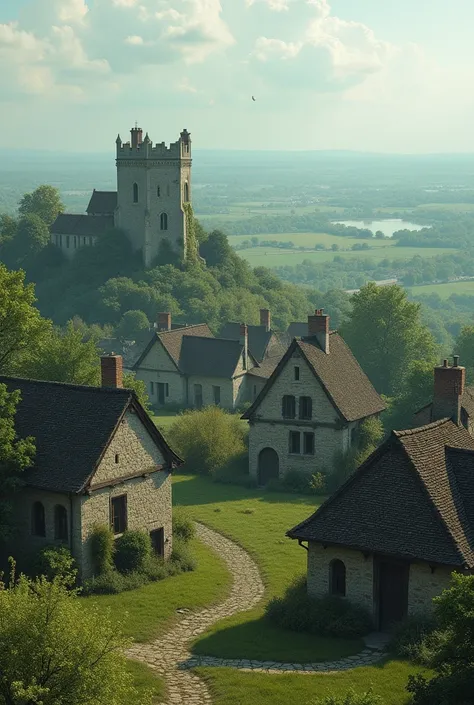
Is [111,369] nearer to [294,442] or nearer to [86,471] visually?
[86,471]

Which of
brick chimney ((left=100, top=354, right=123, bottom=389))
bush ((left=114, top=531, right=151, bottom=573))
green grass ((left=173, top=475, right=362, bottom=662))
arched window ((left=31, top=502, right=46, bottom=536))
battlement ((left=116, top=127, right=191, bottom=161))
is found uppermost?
battlement ((left=116, top=127, right=191, bottom=161))

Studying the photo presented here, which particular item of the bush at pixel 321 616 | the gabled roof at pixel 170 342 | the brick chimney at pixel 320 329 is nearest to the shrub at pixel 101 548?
the bush at pixel 321 616

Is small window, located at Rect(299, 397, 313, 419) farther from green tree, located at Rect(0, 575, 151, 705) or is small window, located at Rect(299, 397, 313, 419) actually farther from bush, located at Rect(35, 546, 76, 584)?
green tree, located at Rect(0, 575, 151, 705)

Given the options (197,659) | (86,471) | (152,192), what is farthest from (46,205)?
(197,659)

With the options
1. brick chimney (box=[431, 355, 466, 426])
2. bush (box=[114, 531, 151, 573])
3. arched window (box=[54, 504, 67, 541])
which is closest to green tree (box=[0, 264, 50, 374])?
arched window (box=[54, 504, 67, 541])

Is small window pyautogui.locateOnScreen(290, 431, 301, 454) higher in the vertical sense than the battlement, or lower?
lower

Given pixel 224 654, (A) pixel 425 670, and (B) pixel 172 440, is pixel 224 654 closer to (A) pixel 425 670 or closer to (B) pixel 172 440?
(A) pixel 425 670
